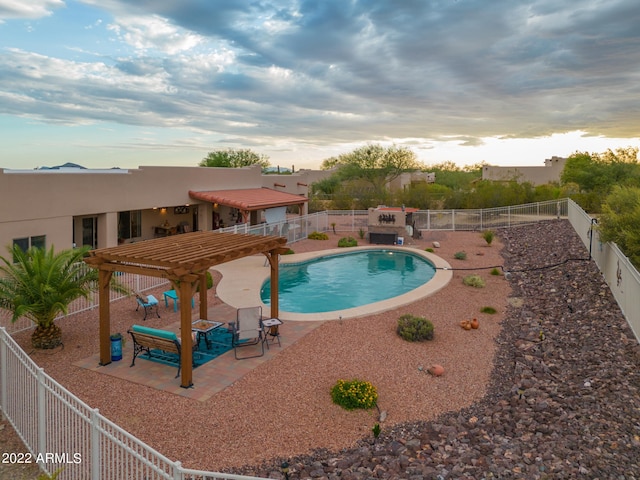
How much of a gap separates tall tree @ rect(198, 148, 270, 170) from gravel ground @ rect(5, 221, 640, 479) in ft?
177

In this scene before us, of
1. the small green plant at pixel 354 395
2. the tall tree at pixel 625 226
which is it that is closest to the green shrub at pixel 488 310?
the tall tree at pixel 625 226

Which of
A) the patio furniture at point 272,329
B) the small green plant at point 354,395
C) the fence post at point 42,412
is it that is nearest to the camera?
the fence post at point 42,412

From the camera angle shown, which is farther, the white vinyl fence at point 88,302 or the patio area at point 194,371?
the white vinyl fence at point 88,302

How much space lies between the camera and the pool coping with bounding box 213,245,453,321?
41.0 feet

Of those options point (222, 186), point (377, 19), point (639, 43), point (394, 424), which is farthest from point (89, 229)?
point (639, 43)

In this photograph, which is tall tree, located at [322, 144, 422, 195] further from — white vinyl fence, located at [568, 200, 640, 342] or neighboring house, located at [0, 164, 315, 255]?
white vinyl fence, located at [568, 200, 640, 342]

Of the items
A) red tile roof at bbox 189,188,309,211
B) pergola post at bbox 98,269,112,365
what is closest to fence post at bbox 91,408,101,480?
pergola post at bbox 98,269,112,365

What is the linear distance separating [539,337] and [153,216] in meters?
20.3

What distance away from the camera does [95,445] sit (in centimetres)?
486

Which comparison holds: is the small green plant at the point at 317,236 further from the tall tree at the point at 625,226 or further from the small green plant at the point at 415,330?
the small green plant at the point at 415,330

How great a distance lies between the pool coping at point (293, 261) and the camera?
41.0 ft

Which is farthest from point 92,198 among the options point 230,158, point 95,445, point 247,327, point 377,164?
point 230,158

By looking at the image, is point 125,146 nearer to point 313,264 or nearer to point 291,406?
point 313,264

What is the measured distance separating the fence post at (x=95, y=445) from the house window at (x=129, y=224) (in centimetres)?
1922
